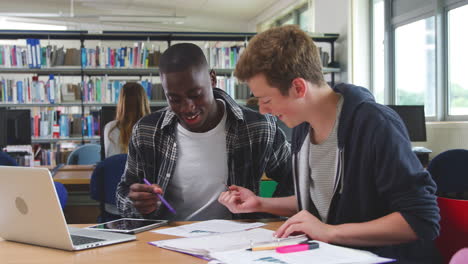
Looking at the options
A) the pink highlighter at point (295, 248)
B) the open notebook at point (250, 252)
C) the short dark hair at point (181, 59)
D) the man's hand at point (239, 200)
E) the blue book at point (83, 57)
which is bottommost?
the open notebook at point (250, 252)

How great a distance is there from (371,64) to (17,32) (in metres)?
4.47

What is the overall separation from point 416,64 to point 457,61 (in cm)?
75

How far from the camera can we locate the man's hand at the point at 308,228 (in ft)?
A: 3.87

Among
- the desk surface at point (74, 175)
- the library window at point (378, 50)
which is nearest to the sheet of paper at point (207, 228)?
the desk surface at point (74, 175)

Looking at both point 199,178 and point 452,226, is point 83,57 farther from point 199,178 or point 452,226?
point 452,226

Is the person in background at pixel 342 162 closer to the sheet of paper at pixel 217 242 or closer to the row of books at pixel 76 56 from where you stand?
the sheet of paper at pixel 217 242

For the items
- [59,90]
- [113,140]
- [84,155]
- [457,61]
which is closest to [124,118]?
[113,140]

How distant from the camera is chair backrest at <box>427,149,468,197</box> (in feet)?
7.23

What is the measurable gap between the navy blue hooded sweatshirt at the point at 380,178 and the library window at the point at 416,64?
4.55m

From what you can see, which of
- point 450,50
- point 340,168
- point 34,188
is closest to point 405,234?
point 340,168

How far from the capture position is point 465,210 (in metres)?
1.14

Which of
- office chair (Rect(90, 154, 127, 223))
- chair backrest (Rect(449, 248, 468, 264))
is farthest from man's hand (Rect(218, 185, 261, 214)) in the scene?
office chair (Rect(90, 154, 127, 223))

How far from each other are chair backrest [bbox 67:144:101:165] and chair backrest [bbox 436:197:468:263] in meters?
4.42

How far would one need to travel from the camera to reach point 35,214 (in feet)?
4.16
